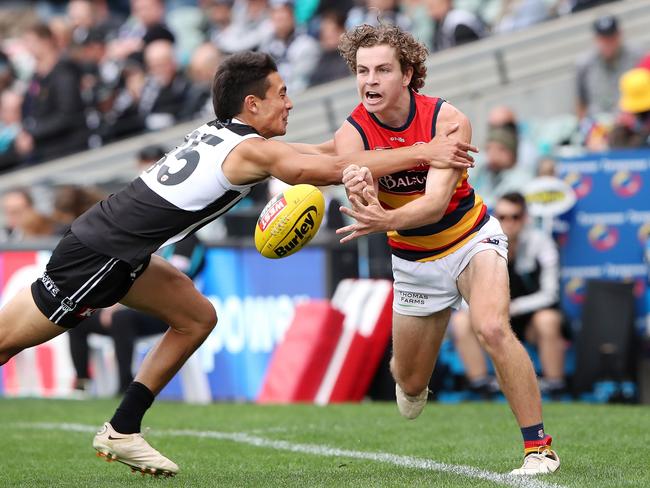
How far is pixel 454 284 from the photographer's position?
6.82 metres

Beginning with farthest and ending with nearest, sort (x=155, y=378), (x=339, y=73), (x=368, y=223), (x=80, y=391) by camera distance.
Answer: (x=339, y=73)
(x=80, y=391)
(x=155, y=378)
(x=368, y=223)

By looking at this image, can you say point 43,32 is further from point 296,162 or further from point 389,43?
point 296,162

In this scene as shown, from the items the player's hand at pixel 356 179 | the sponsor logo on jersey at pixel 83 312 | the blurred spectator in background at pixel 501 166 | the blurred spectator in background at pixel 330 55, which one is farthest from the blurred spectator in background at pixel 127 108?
the player's hand at pixel 356 179

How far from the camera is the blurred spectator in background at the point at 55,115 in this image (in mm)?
16844

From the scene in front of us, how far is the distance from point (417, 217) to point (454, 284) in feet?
2.32

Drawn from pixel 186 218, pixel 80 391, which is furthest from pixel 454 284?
pixel 80 391

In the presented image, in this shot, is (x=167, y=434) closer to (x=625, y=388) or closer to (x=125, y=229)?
(x=125, y=229)

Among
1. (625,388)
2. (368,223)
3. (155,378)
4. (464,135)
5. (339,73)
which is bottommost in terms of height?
(625,388)

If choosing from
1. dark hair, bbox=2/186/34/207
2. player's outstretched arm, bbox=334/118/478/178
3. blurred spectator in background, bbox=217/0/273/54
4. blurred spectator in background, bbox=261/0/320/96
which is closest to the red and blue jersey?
player's outstretched arm, bbox=334/118/478/178

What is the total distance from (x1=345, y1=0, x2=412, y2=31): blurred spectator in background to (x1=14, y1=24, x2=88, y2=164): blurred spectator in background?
381cm

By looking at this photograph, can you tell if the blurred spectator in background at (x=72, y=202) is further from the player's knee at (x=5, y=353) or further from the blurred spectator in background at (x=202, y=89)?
the player's knee at (x=5, y=353)

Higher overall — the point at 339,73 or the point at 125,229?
the point at 339,73

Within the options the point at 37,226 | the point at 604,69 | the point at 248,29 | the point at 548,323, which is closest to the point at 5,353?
the point at 548,323

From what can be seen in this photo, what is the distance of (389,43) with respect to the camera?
21.5ft
